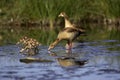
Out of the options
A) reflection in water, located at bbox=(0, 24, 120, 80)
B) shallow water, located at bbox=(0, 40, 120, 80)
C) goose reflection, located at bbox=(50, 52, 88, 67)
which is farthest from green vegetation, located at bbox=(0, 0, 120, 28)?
goose reflection, located at bbox=(50, 52, 88, 67)

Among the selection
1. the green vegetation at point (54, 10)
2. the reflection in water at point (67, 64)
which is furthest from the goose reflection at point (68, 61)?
the green vegetation at point (54, 10)

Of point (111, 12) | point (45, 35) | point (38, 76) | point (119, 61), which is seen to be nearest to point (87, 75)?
point (38, 76)

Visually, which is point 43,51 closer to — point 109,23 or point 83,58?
point 83,58

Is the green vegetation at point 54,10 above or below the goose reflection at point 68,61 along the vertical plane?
above

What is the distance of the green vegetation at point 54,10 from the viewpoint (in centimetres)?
2242

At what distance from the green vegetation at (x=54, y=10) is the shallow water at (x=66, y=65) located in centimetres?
814

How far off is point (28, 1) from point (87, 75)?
44.1ft

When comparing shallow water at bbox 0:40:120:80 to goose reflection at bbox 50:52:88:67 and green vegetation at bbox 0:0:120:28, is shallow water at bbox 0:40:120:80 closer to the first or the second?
goose reflection at bbox 50:52:88:67

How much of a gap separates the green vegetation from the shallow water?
26.7 feet

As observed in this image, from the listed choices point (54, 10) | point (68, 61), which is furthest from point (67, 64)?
point (54, 10)

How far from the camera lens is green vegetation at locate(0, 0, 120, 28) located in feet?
73.6

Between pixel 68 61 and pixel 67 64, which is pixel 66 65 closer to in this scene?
pixel 67 64

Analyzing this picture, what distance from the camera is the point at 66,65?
11.0m

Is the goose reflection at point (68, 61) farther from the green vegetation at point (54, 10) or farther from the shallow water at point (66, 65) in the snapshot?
the green vegetation at point (54, 10)
